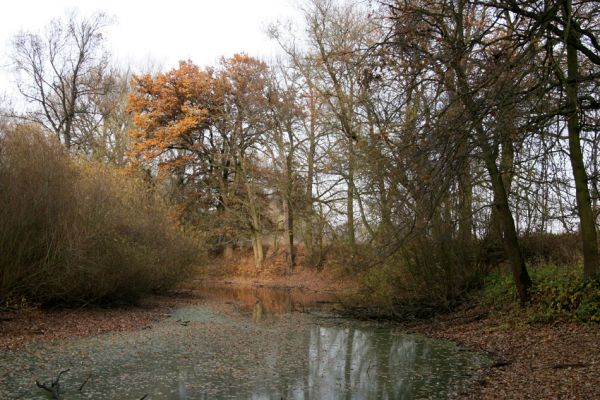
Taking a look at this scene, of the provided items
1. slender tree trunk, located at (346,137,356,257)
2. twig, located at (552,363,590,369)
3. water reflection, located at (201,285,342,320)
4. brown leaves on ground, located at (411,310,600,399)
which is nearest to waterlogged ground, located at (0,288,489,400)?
brown leaves on ground, located at (411,310,600,399)

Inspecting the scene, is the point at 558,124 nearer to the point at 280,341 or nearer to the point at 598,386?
the point at 598,386

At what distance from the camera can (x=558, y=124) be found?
391 inches

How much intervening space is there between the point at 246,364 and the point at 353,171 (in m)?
13.2

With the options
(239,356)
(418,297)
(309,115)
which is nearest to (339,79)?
(309,115)

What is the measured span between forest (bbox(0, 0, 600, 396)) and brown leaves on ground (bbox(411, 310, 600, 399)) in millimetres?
744

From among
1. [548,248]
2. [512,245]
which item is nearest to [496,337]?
[512,245]

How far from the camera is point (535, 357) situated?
980cm

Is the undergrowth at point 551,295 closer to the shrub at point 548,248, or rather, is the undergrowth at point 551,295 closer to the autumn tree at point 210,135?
the shrub at point 548,248

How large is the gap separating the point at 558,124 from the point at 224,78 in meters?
27.5

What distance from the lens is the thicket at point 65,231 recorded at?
14.4 metres

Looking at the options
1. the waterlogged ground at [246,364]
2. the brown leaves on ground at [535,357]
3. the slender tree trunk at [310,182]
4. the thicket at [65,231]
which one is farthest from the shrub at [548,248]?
the slender tree trunk at [310,182]

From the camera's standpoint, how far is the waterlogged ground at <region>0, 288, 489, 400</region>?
8594 millimetres

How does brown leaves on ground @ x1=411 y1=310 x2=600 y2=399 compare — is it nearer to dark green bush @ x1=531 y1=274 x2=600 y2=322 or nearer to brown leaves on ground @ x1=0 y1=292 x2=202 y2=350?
dark green bush @ x1=531 y1=274 x2=600 y2=322

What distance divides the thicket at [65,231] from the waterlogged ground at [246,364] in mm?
2922
